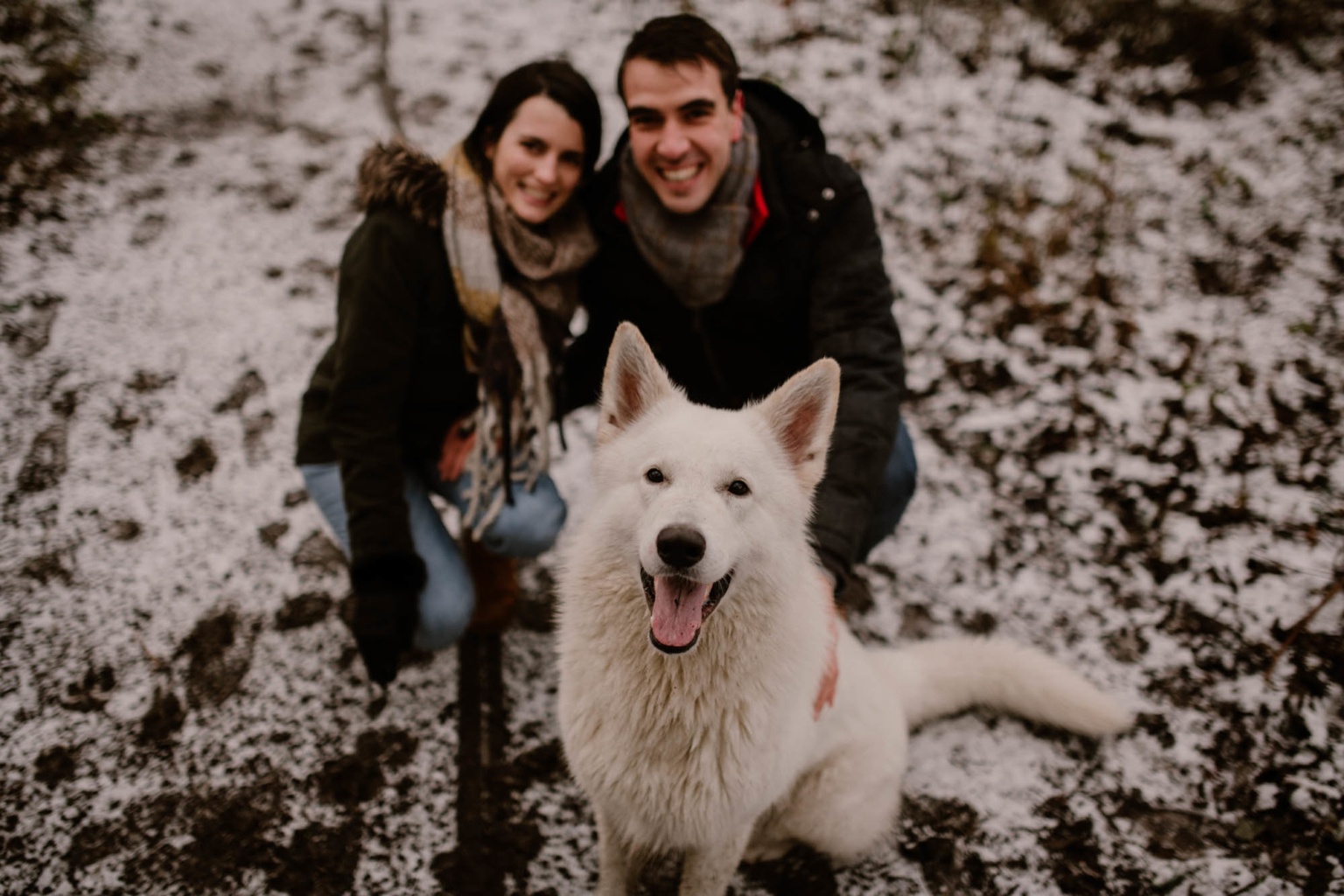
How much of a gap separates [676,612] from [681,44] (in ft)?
5.86

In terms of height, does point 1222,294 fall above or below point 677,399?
above

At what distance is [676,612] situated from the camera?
1552 millimetres

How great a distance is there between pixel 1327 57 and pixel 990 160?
276cm

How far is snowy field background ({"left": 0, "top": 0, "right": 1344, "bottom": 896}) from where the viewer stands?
90.1 inches

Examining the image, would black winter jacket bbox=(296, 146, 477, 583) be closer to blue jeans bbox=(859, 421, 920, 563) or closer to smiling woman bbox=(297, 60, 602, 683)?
smiling woman bbox=(297, 60, 602, 683)

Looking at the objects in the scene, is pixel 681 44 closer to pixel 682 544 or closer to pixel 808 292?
pixel 808 292

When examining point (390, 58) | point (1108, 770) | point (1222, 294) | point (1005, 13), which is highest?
point (1005, 13)

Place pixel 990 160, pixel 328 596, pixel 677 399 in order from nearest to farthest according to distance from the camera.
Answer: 1. pixel 677 399
2. pixel 328 596
3. pixel 990 160

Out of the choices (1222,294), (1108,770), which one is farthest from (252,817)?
(1222,294)

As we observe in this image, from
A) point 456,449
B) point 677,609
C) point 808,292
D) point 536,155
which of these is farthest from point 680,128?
point 677,609

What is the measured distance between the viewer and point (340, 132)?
4938 millimetres

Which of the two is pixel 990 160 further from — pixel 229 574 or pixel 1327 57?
pixel 229 574

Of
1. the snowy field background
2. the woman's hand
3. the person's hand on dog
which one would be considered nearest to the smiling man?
the woman's hand

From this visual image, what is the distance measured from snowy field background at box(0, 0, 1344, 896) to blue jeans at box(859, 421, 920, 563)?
0.35 m
